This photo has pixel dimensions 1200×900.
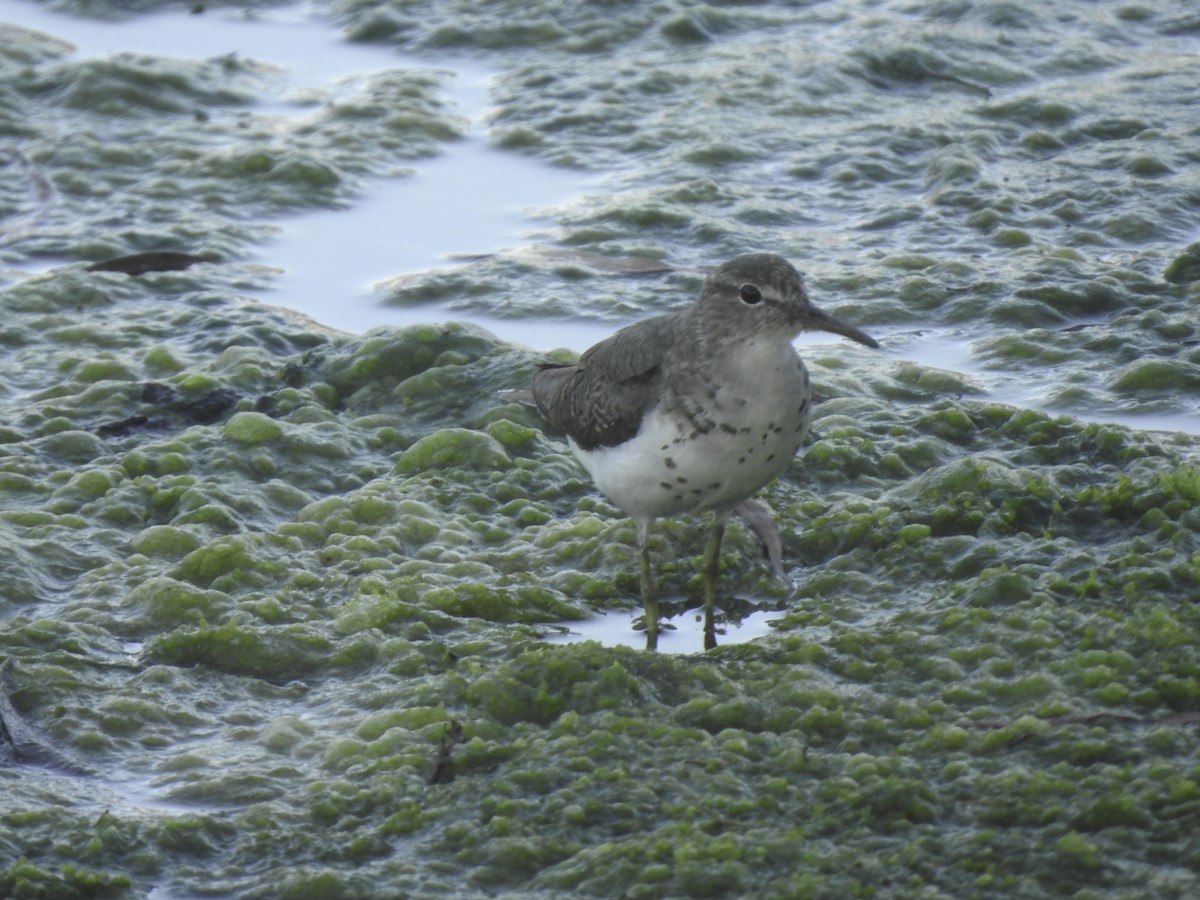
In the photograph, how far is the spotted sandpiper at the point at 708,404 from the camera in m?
4.39

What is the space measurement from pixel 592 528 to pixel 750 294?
1117 mm

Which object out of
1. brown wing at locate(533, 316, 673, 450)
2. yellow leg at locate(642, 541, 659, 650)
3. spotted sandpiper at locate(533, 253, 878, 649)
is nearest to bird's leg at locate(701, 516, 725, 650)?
spotted sandpiper at locate(533, 253, 878, 649)

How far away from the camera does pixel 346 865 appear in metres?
3.61

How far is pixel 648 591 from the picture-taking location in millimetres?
4789

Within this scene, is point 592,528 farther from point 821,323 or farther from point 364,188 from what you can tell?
point 364,188

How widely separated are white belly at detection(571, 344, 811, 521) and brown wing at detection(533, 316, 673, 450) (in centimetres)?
9

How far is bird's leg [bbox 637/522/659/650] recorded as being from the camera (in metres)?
4.76

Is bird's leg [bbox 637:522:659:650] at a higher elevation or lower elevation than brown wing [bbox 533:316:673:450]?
lower

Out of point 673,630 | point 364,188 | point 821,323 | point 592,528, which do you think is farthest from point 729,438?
point 364,188

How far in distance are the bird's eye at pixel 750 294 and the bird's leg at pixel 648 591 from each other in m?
0.74

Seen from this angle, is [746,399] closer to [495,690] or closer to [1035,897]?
[495,690]

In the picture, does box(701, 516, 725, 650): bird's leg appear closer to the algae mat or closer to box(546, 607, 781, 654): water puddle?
box(546, 607, 781, 654): water puddle

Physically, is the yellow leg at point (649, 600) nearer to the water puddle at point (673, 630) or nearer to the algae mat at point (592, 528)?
the water puddle at point (673, 630)

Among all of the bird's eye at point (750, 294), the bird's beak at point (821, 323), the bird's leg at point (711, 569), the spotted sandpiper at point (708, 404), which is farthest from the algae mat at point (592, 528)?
the bird's eye at point (750, 294)
